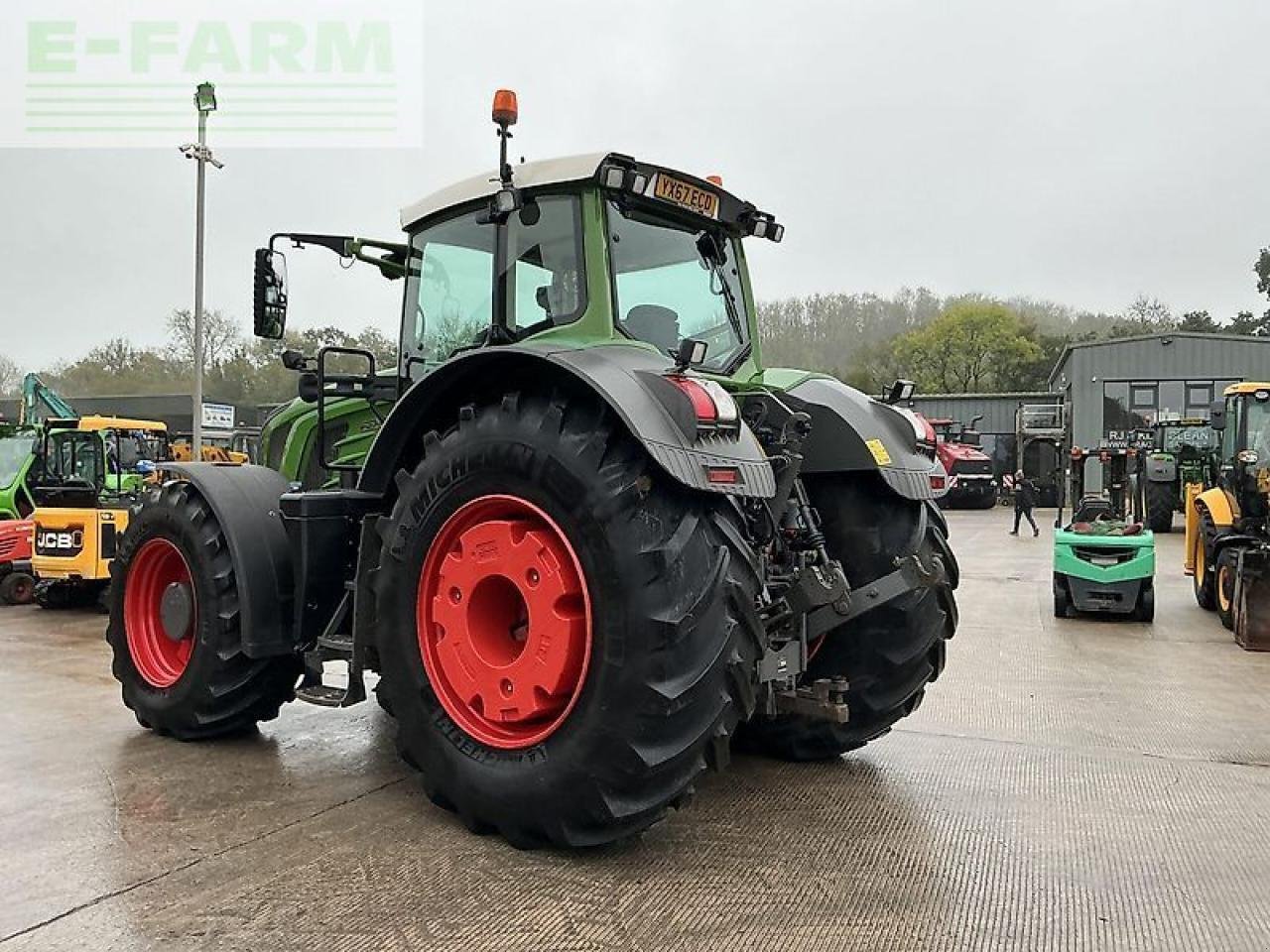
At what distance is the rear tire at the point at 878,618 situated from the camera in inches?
166

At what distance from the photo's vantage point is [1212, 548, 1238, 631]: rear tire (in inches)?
356

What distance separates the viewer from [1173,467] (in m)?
19.5

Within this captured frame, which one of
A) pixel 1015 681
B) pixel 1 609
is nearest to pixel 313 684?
pixel 1015 681

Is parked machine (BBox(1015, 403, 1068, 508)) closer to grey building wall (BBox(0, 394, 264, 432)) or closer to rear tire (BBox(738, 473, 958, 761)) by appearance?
rear tire (BBox(738, 473, 958, 761))

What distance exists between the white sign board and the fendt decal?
1010 inches

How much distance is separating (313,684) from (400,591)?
3.25ft

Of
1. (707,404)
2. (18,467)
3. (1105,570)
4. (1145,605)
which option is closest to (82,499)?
(18,467)

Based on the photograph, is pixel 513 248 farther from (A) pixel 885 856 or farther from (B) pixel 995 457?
(B) pixel 995 457

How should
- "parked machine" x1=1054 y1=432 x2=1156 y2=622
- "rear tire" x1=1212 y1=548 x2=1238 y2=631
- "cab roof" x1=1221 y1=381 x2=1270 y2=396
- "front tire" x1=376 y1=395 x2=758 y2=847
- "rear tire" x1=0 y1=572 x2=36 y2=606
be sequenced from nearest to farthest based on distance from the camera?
"front tire" x1=376 y1=395 x2=758 y2=847, "rear tire" x1=1212 y1=548 x2=1238 y2=631, "parked machine" x1=1054 y1=432 x2=1156 y2=622, "cab roof" x1=1221 y1=381 x2=1270 y2=396, "rear tire" x1=0 y1=572 x2=36 y2=606

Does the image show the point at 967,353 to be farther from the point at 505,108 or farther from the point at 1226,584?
the point at 505,108

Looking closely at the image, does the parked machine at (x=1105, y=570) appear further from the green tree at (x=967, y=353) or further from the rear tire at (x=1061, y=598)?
the green tree at (x=967, y=353)

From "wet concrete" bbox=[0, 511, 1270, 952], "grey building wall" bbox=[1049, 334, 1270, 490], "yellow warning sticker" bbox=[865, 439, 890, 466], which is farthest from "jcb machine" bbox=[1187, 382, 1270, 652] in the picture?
"grey building wall" bbox=[1049, 334, 1270, 490]

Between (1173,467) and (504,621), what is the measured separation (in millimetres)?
19009

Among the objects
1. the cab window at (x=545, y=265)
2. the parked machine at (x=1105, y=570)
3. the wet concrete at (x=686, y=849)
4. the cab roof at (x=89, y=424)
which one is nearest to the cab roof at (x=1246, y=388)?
the parked machine at (x=1105, y=570)
